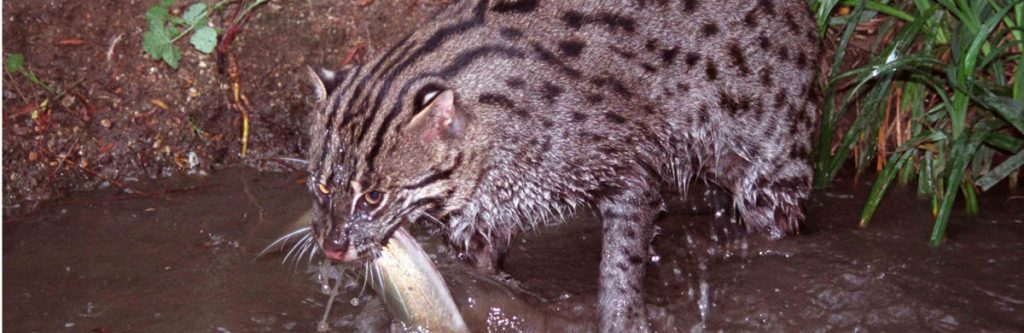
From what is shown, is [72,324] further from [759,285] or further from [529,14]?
[759,285]

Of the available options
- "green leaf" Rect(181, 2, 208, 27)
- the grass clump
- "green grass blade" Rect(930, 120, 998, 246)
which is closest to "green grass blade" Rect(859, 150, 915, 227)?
the grass clump

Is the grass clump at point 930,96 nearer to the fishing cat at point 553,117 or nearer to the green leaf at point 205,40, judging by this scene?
the fishing cat at point 553,117

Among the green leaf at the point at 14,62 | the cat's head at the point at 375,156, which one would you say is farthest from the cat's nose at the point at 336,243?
the green leaf at the point at 14,62

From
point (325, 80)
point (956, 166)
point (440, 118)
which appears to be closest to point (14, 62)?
point (325, 80)

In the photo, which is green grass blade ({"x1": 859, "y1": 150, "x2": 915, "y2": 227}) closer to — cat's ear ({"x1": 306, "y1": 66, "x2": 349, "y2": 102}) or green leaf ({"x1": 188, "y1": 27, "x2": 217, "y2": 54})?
cat's ear ({"x1": 306, "y1": 66, "x2": 349, "y2": 102})

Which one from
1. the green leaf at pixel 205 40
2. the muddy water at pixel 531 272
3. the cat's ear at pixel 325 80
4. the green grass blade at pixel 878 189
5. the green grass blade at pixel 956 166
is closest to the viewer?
the cat's ear at pixel 325 80

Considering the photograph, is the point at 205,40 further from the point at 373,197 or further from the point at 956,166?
the point at 956,166

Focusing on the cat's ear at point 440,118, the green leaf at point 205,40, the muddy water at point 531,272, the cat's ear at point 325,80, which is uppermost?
the green leaf at point 205,40
